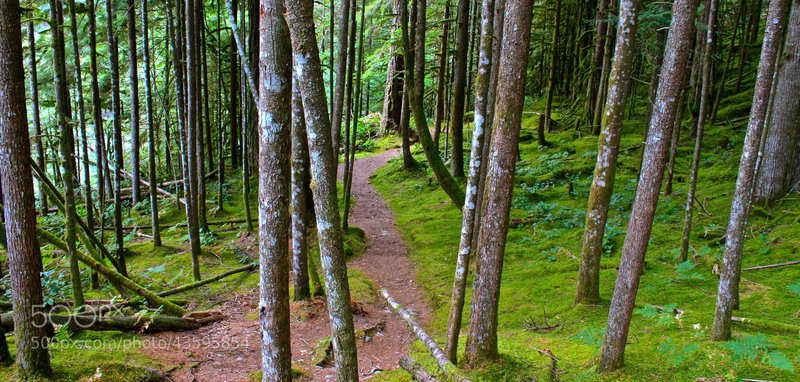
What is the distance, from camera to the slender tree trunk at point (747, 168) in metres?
3.77

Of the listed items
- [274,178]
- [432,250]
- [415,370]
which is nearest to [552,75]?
[432,250]

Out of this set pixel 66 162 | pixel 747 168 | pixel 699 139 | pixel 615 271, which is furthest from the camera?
pixel 615 271

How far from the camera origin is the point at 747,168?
379 centimetres

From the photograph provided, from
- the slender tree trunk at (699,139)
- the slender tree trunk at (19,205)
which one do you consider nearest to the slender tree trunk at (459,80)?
the slender tree trunk at (699,139)

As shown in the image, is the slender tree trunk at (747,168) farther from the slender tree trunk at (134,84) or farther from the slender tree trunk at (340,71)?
the slender tree trunk at (134,84)

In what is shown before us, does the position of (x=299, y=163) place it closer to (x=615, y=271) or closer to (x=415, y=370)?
(x=415, y=370)

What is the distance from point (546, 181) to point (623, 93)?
7929mm

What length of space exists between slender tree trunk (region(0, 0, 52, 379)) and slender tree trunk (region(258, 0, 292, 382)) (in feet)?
6.60

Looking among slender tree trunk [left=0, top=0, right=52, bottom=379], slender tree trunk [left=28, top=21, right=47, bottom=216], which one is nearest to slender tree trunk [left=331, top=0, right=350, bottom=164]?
slender tree trunk [left=28, top=21, right=47, bottom=216]

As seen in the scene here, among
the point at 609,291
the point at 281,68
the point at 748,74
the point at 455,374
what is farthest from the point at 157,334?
the point at 748,74

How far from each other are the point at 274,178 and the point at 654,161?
284 cm

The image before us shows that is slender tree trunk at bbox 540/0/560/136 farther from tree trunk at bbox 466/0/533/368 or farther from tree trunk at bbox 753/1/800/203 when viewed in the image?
tree trunk at bbox 466/0/533/368

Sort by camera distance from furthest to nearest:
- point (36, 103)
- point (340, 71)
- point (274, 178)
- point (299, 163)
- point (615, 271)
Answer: point (340, 71) → point (36, 103) → point (615, 271) → point (299, 163) → point (274, 178)

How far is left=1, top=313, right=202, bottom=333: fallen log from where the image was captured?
4.42 meters
